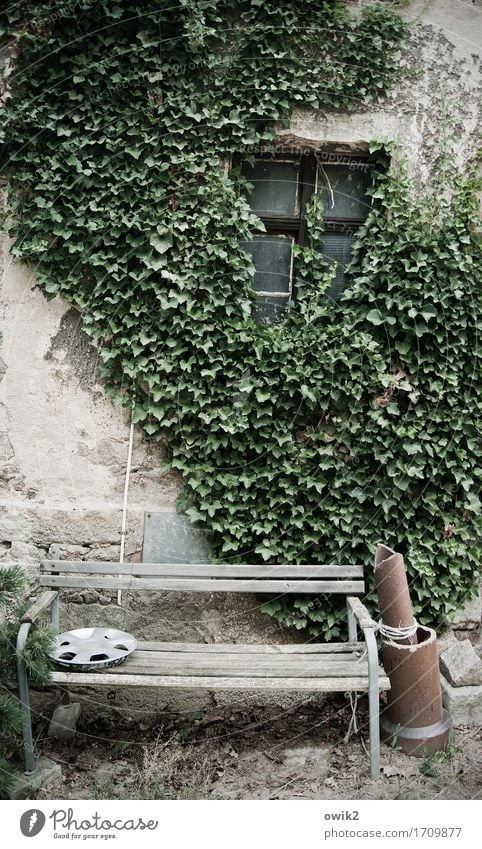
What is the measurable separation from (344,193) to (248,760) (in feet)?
9.49

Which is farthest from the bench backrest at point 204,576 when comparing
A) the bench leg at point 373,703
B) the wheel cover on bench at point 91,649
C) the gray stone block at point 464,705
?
the gray stone block at point 464,705

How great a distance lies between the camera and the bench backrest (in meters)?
3.40

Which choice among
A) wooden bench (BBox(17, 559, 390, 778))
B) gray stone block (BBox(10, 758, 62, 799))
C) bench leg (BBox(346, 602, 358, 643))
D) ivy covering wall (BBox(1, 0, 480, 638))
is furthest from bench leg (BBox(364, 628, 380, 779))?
gray stone block (BBox(10, 758, 62, 799))

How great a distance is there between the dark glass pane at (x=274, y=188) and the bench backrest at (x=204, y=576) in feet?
6.23

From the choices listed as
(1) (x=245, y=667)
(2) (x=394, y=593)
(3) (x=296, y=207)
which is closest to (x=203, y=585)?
(1) (x=245, y=667)

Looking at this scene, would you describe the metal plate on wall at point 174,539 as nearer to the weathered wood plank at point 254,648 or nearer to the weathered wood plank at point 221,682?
the weathered wood plank at point 254,648

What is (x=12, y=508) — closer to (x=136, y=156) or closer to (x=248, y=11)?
(x=136, y=156)

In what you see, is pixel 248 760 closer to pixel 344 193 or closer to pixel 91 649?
pixel 91 649

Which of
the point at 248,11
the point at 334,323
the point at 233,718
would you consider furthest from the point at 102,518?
the point at 248,11

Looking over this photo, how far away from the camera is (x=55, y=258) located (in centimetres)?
363

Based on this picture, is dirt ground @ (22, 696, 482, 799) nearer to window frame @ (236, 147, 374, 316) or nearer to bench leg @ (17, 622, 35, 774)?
bench leg @ (17, 622, 35, 774)

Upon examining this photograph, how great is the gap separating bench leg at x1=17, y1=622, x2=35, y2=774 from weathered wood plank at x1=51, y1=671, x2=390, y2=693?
0.14 metres

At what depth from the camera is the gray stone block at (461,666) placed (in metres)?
3.34

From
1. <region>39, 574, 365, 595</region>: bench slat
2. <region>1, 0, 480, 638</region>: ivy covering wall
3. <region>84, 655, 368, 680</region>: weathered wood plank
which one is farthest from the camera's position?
<region>1, 0, 480, 638</region>: ivy covering wall
